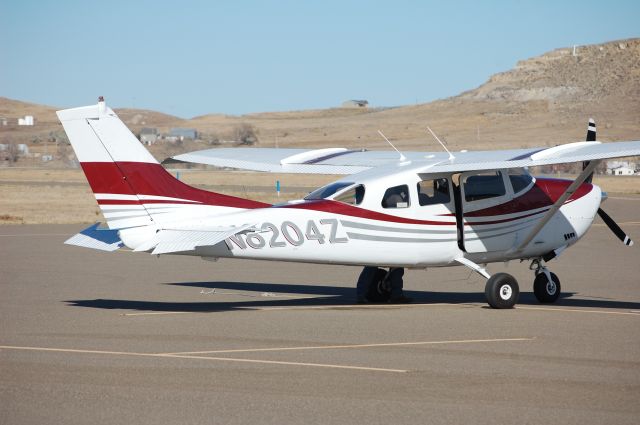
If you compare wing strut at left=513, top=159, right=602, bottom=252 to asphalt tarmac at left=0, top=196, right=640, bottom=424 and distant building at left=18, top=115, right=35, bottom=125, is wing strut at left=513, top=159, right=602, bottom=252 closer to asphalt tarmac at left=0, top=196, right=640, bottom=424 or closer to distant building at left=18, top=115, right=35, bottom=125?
asphalt tarmac at left=0, top=196, right=640, bottom=424

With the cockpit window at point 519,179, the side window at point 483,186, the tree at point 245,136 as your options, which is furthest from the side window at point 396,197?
the tree at point 245,136

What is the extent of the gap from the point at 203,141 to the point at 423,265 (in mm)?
118469

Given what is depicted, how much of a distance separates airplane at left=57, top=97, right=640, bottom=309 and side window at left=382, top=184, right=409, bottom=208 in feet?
0.04

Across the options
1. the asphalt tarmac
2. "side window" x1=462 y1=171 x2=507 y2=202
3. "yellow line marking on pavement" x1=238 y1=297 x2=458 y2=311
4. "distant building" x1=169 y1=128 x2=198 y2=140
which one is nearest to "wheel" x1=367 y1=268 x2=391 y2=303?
"yellow line marking on pavement" x1=238 y1=297 x2=458 y2=311

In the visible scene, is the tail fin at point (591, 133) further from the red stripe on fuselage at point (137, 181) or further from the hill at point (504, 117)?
the hill at point (504, 117)

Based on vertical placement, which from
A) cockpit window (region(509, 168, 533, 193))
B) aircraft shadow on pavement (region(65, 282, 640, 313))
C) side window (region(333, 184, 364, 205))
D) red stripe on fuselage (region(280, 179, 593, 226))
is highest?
cockpit window (region(509, 168, 533, 193))

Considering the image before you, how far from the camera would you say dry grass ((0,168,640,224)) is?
34.8 metres

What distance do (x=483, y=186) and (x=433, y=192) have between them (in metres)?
0.83

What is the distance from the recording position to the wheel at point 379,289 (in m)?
15.4

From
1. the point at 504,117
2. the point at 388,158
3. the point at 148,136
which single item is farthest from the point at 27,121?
the point at 388,158

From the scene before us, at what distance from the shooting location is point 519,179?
15.2m

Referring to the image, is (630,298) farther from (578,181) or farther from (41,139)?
(41,139)

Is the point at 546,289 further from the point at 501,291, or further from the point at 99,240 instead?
the point at 99,240

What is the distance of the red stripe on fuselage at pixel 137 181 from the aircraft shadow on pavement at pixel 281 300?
1.76 meters
